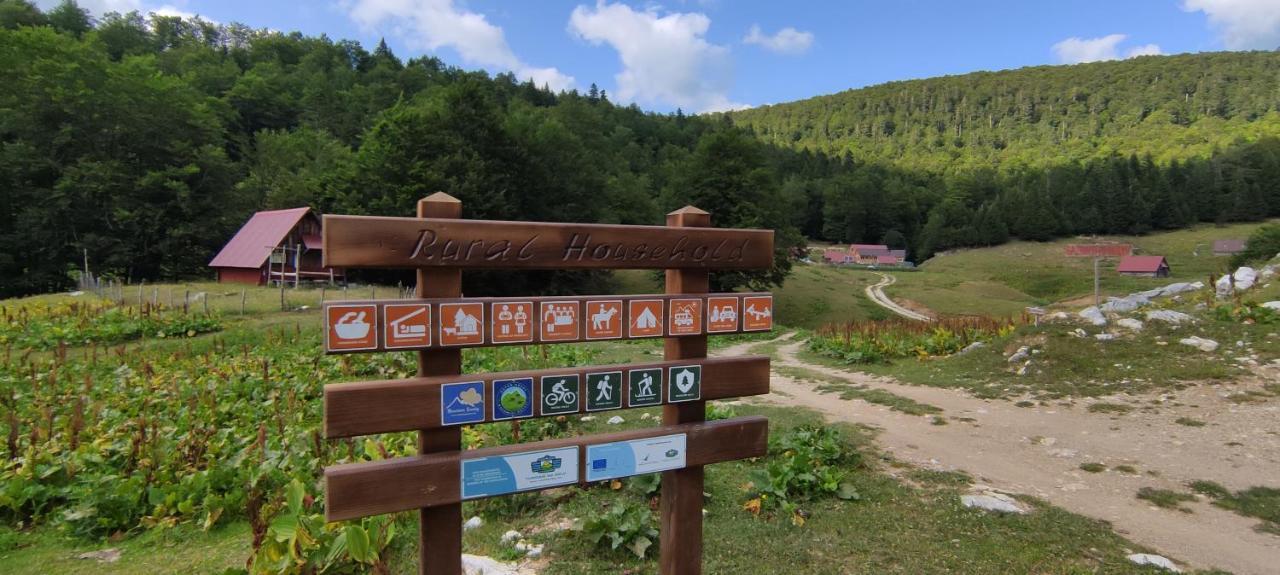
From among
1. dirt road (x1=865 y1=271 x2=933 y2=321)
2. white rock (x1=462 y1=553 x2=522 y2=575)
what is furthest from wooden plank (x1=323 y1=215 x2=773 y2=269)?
dirt road (x1=865 y1=271 x2=933 y2=321)

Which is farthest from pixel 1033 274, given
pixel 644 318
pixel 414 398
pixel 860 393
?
pixel 414 398

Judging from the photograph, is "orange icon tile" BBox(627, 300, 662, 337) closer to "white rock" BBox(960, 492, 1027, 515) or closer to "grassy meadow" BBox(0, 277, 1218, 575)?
"grassy meadow" BBox(0, 277, 1218, 575)

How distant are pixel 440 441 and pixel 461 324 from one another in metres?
0.67

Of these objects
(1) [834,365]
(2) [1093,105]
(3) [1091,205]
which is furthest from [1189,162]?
(1) [834,365]

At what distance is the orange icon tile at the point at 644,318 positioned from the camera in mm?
3820

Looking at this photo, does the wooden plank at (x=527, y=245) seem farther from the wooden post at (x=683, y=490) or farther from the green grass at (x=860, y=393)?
the green grass at (x=860, y=393)

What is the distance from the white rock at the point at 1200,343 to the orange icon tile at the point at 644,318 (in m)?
13.0

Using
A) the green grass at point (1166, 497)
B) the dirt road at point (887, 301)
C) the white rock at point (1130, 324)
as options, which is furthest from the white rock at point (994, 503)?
the dirt road at point (887, 301)

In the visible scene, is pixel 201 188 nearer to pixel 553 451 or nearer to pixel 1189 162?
pixel 553 451

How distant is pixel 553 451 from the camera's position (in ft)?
11.6

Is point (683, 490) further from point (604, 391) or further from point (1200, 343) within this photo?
point (1200, 343)

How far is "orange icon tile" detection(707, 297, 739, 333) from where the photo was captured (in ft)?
13.3

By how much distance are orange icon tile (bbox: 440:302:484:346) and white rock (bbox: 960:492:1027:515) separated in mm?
5163

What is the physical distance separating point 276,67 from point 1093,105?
201110 millimetres
